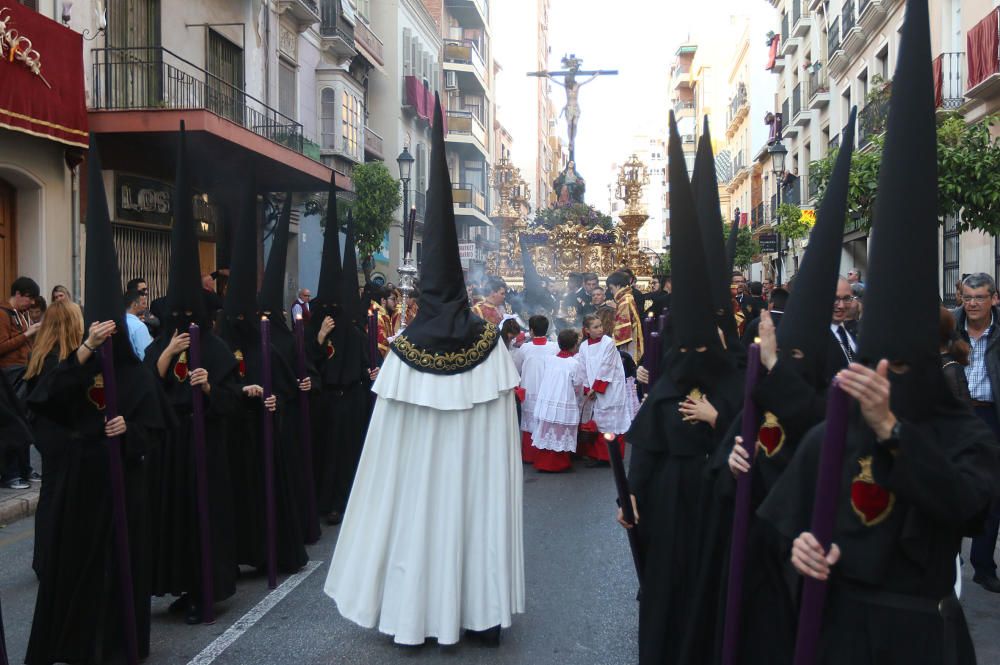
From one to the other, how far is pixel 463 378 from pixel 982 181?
8626 millimetres

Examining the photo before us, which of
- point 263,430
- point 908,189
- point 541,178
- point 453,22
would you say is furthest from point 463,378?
point 541,178

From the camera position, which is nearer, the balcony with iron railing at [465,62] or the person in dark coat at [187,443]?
the person in dark coat at [187,443]

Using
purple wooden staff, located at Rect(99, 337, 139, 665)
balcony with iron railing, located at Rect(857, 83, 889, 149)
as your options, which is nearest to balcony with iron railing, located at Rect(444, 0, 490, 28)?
balcony with iron railing, located at Rect(857, 83, 889, 149)

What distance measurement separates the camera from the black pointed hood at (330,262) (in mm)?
7715

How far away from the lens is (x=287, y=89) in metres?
24.5

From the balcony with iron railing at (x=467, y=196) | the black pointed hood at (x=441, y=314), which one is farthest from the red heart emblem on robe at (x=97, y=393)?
the balcony with iron railing at (x=467, y=196)

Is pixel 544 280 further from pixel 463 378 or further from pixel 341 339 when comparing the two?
pixel 463 378

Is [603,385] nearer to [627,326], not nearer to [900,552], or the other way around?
[627,326]

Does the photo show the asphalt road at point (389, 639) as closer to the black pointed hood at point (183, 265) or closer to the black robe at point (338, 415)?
the black robe at point (338, 415)

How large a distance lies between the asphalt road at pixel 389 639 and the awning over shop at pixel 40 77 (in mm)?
7054

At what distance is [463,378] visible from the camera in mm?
5133

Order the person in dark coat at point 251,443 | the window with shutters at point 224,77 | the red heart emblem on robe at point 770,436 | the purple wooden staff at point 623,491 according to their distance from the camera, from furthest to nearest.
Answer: the window with shutters at point 224,77
the person in dark coat at point 251,443
the purple wooden staff at point 623,491
the red heart emblem on robe at point 770,436

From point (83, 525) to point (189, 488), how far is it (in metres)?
1.05

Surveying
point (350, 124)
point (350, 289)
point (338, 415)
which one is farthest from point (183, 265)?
point (350, 124)
